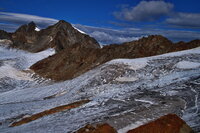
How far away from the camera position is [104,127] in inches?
463

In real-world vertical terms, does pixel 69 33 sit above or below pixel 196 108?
above

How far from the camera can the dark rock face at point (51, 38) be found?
75.4 m

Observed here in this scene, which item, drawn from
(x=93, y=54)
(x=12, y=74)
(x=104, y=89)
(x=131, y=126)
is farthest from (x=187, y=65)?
(x=12, y=74)

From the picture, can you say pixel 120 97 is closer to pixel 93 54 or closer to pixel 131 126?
pixel 131 126

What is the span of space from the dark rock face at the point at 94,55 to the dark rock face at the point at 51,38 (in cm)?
1931

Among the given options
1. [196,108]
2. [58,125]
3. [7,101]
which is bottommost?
[7,101]

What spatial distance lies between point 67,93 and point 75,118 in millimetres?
12731

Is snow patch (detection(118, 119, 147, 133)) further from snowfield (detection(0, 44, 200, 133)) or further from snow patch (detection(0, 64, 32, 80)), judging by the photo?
snow patch (detection(0, 64, 32, 80))

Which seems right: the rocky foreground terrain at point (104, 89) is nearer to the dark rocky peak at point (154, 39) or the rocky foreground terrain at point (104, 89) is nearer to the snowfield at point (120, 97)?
the snowfield at point (120, 97)

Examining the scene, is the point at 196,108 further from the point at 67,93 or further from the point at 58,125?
the point at 67,93

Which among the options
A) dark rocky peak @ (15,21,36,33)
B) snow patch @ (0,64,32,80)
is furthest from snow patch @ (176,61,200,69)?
dark rocky peak @ (15,21,36,33)

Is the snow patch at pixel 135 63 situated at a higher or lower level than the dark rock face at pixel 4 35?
lower

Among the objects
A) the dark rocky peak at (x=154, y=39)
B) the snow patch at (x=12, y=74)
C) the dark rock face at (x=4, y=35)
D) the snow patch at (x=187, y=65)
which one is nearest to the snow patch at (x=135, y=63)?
the snow patch at (x=187, y=65)

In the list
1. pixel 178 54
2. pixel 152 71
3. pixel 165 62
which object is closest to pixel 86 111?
pixel 152 71
